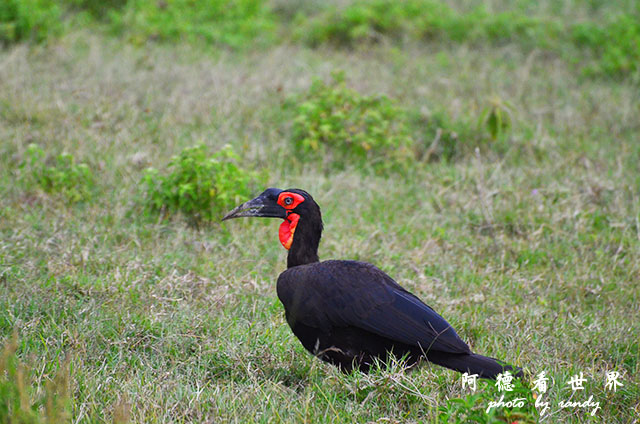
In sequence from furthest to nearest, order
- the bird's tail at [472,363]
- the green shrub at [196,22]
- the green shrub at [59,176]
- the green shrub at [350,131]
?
the green shrub at [196,22] → the green shrub at [350,131] → the green shrub at [59,176] → the bird's tail at [472,363]

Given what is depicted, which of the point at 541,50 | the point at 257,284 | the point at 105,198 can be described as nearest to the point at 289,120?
the point at 105,198

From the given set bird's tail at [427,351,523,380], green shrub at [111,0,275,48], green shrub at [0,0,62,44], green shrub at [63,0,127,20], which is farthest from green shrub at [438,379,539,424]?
green shrub at [63,0,127,20]

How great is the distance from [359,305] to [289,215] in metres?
0.75

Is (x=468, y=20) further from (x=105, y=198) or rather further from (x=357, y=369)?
(x=357, y=369)

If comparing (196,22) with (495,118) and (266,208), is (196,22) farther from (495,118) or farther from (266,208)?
(266,208)

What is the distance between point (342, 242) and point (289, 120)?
96.7 inches

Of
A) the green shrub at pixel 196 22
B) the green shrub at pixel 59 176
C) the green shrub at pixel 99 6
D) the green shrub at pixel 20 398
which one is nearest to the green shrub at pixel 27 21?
the green shrub at pixel 196 22

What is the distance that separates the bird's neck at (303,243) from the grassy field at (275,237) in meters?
0.46

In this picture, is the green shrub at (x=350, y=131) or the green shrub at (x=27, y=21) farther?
the green shrub at (x=27, y=21)

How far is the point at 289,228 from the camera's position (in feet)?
13.0

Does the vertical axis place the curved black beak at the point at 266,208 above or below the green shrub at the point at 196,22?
below

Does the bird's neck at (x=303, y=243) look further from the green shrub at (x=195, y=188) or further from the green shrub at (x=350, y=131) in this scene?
the green shrub at (x=350, y=131)

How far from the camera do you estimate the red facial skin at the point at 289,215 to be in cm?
392

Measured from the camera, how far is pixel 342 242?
5.26 metres
